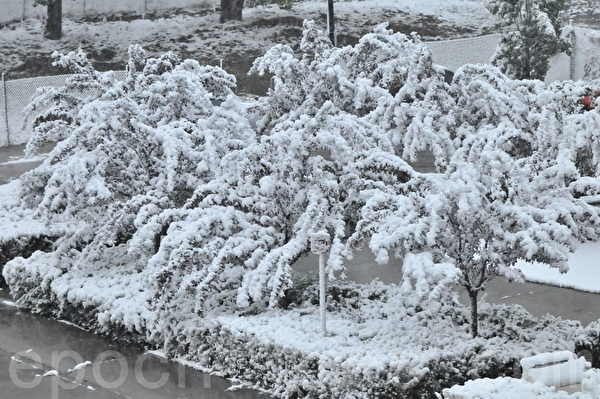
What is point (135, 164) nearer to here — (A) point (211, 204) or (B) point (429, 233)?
(A) point (211, 204)

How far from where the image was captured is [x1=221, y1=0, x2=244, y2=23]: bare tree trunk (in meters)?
38.9

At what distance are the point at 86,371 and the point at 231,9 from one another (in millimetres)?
27312

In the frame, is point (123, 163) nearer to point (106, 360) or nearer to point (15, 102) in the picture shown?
point (106, 360)

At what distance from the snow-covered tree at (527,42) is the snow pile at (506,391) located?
21.7 metres

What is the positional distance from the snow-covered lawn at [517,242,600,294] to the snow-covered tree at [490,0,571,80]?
15193 mm

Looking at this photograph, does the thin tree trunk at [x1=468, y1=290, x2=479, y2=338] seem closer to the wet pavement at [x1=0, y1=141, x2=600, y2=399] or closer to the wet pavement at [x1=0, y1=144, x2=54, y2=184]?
the wet pavement at [x1=0, y1=141, x2=600, y2=399]

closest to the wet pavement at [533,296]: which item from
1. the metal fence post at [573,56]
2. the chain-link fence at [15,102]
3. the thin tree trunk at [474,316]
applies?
the thin tree trunk at [474,316]

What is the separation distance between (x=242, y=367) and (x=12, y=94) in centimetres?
1945

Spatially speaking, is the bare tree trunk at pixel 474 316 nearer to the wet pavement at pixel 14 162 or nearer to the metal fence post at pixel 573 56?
the wet pavement at pixel 14 162

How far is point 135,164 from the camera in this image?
51.1ft

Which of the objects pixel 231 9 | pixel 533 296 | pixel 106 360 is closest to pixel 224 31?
pixel 231 9

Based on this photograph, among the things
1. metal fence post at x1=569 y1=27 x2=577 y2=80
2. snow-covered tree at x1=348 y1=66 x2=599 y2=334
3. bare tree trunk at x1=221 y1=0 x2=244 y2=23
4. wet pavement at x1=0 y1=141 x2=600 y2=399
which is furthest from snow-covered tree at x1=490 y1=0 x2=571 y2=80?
snow-covered tree at x1=348 y1=66 x2=599 y2=334

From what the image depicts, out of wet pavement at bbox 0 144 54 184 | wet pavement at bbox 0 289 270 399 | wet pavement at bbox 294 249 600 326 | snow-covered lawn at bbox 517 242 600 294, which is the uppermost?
snow-covered lawn at bbox 517 242 600 294

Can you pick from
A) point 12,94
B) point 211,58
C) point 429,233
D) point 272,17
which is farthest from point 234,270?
point 272,17
